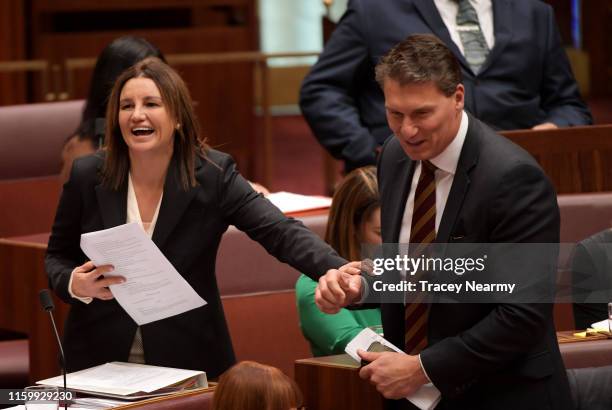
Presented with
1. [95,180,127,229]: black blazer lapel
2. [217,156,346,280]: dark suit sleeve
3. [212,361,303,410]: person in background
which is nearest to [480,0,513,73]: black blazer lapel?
[217,156,346,280]: dark suit sleeve

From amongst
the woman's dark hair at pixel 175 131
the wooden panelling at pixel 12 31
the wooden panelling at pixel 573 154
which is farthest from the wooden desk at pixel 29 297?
the wooden panelling at pixel 12 31

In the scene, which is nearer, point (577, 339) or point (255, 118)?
point (577, 339)

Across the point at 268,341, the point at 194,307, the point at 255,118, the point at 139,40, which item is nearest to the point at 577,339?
→ the point at 194,307

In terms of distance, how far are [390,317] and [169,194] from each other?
2.60 ft

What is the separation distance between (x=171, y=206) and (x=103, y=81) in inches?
52.0

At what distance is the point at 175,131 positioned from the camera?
3.34 meters

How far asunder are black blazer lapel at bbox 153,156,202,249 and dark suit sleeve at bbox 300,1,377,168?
130 centimetres

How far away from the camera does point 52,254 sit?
332cm

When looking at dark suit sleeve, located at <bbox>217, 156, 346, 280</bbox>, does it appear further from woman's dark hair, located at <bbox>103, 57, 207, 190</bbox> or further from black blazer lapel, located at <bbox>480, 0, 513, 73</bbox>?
black blazer lapel, located at <bbox>480, 0, 513, 73</bbox>

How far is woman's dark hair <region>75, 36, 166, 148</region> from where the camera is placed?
443 cm

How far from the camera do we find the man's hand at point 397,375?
2.61 metres

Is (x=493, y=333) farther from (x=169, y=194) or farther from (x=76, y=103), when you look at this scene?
(x=76, y=103)

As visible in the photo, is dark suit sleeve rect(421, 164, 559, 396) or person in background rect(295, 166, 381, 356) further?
person in background rect(295, 166, 381, 356)

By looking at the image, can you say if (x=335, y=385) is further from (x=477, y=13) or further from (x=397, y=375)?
(x=477, y=13)
